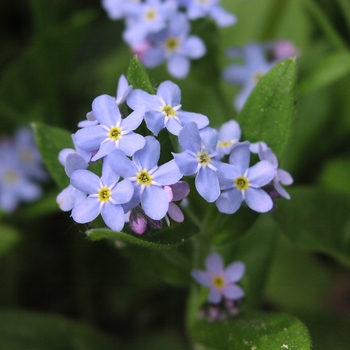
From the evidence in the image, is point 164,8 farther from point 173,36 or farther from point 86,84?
point 86,84

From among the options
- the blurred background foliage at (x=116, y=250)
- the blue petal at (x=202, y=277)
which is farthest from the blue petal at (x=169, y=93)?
the blurred background foliage at (x=116, y=250)

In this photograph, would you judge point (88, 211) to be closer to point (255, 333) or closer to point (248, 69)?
point (255, 333)

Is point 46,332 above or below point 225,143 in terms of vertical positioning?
below

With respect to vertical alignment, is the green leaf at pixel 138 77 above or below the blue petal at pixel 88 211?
above

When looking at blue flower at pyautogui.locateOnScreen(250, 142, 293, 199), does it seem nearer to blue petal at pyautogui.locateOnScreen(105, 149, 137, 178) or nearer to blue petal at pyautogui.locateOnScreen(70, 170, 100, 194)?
blue petal at pyautogui.locateOnScreen(105, 149, 137, 178)

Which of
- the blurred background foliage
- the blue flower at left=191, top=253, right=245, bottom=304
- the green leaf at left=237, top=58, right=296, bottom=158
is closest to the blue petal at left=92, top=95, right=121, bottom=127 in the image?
the green leaf at left=237, top=58, right=296, bottom=158

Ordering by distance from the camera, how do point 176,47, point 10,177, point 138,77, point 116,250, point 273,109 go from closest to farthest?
1. point 138,77
2. point 273,109
3. point 176,47
4. point 116,250
5. point 10,177

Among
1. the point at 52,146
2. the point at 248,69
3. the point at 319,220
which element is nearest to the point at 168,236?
the point at 52,146

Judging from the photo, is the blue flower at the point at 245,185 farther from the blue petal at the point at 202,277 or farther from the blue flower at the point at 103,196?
the blue petal at the point at 202,277
